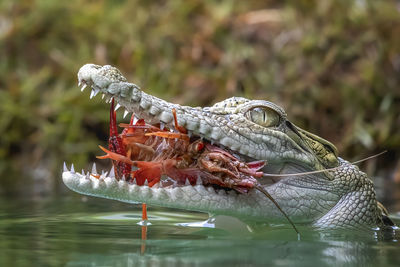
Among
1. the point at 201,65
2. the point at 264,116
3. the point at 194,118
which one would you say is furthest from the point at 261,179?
the point at 201,65

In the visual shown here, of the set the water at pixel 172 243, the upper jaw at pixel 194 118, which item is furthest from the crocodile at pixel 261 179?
the water at pixel 172 243

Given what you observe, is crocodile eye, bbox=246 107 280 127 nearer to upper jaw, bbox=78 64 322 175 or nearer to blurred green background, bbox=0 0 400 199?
upper jaw, bbox=78 64 322 175

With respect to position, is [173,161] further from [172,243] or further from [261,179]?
[261,179]

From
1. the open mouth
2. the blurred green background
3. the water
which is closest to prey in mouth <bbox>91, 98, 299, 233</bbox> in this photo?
the open mouth

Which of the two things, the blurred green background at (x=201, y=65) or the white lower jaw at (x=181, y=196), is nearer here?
the white lower jaw at (x=181, y=196)

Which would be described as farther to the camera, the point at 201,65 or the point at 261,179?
the point at 201,65

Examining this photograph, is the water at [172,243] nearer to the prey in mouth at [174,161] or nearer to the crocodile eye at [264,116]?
the prey in mouth at [174,161]

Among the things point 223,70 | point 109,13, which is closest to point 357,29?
point 223,70

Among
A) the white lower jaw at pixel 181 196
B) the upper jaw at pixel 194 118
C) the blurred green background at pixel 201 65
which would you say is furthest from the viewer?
the blurred green background at pixel 201 65
